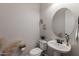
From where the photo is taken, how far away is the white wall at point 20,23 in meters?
1.20

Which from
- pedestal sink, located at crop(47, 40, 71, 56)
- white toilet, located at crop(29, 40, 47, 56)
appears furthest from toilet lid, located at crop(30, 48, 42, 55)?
pedestal sink, located at crop(47, 40, 71, 56)

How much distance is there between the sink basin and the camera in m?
1.20

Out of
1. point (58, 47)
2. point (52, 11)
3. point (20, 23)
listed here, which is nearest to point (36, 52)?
point (58, 47)

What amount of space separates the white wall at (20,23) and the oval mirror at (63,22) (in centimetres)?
22

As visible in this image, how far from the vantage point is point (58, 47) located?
1.22 meters

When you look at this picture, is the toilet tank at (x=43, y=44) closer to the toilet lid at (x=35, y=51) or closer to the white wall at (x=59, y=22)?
the toilet lid at (x=35, y=51)

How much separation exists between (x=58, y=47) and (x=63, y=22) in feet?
0.96

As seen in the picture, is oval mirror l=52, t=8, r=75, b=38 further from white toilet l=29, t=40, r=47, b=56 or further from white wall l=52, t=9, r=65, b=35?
white toilet l=29, t=40, r=47, b=56

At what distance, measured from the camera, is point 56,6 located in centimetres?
121

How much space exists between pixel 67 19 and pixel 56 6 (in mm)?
193

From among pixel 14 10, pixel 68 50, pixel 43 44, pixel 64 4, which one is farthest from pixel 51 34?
pixel 14 10

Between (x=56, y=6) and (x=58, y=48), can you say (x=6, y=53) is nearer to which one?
(x=58, y=48)

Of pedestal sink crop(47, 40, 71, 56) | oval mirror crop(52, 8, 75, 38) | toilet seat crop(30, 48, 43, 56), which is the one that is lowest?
toilet seat crop(30, 48, 43, 56)

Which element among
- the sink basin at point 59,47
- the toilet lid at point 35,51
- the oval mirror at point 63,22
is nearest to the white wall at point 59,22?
the oval mirror at point 63,22
